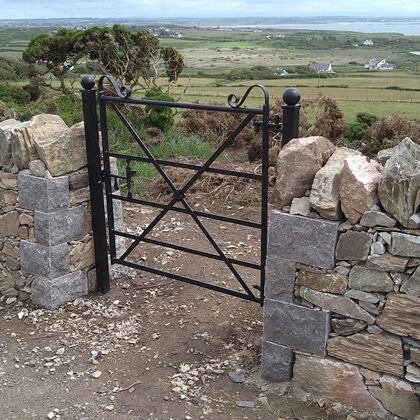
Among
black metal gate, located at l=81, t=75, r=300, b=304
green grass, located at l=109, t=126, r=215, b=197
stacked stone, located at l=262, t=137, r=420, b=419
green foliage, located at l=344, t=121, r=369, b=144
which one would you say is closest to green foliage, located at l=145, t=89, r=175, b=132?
green grass, located at l=109, t=126, r=215, b=197

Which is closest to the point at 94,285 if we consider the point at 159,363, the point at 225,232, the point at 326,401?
the point at 159,363

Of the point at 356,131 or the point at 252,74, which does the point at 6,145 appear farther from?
the point at 252,74

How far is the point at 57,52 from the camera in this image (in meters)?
17.7

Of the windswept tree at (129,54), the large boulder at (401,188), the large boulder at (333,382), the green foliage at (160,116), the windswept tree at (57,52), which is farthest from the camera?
the windswept tree at (57,52)

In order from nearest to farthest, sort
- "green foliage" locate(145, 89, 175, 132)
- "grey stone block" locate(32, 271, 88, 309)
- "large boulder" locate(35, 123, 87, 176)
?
1. "large boulder" locate(35, 123, 87, 176)
2. "grey stone block" locate(32, 271, 88, 309)
3. "green foliage" locate(145, 89, 175, 132)

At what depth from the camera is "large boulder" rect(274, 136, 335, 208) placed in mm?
3904

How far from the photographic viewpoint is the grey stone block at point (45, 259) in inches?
217

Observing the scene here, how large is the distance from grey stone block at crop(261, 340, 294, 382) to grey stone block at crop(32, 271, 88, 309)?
223 centimetres

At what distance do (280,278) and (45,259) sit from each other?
2.47m

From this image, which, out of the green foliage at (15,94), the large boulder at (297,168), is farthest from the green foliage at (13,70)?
the large boulder at (297,168)

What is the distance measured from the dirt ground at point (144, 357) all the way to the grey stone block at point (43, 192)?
1.04m

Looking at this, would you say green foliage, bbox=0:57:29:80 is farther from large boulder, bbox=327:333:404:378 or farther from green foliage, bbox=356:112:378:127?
large boulder, bbox=327:333:404:378

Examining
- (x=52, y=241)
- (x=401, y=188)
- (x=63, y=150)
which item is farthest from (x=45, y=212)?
(x=401, y=188)

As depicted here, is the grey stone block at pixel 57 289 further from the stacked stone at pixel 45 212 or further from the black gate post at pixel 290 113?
the black gate post at pixel 290 113
